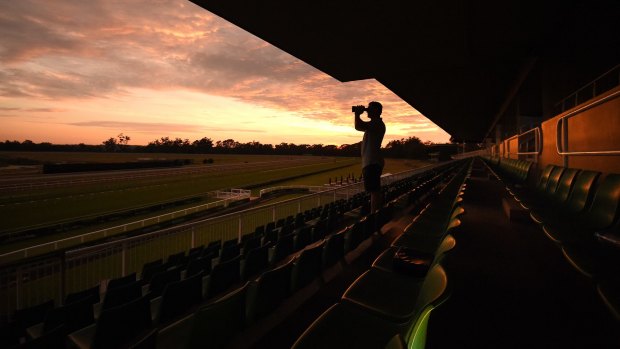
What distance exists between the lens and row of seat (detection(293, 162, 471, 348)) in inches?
47.0

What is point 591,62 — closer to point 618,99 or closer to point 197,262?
point 618,99

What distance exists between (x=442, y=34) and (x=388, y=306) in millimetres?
6680

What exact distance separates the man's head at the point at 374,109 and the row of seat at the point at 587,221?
9.24ft

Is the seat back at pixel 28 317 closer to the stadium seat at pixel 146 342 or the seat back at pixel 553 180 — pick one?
the stadium seat at pixel 146 342

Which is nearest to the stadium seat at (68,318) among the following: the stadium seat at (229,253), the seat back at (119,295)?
the seat back at (119,295)

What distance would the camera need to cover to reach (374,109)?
217 inches

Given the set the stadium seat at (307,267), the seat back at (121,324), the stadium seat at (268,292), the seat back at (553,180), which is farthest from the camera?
the seat back at (553,180)

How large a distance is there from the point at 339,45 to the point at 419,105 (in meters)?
10.6

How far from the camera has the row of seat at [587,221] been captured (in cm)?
184

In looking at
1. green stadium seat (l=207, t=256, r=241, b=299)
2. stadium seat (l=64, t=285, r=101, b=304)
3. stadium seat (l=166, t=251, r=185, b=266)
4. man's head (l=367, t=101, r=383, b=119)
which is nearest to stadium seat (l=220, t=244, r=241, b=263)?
stadium seat (l=166, t=251, r=185, b=266)

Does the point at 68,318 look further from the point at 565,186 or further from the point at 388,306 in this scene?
the point at 565,186

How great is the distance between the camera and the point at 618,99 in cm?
360

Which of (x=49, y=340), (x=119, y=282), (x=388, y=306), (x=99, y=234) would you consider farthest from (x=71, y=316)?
(x=99, y=234)

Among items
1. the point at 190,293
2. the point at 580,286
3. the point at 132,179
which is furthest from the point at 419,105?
the point at 132,179
